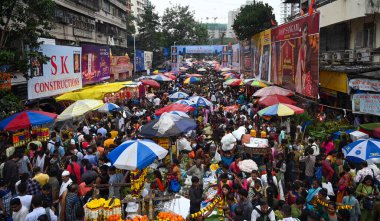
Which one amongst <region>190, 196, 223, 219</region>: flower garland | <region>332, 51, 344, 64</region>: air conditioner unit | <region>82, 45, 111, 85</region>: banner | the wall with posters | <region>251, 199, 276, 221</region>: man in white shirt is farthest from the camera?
the wall with posters

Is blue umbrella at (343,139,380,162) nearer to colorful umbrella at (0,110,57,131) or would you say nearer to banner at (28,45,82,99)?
colorful umbrella at (0,110,57,131)

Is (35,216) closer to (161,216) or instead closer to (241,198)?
(161,216)

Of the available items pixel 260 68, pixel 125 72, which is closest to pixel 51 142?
pixel 260 68

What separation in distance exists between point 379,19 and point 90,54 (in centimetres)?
1518

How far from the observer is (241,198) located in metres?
7.09

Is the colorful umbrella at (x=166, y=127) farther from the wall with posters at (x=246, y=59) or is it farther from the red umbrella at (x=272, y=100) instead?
the wall with posters at (x=246, y=59)

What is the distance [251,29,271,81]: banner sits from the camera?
1007 inches

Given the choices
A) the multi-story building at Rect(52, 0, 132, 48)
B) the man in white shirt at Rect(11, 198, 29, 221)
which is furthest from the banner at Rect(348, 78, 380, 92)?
the multi-story building at Rect(52, 0, 132, 48)

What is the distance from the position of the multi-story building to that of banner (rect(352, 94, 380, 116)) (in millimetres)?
18041

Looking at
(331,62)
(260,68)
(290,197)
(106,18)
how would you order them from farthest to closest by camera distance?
(106,18) → (260,68) → (331,62) → (290,197)

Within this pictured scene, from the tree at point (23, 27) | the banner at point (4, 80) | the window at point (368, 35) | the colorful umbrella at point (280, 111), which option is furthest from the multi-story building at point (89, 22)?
the window at point (368, 35)

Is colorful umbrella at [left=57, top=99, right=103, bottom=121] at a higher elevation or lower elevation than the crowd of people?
higher

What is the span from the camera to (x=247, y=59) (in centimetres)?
3522

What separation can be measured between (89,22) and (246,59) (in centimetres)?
1499
